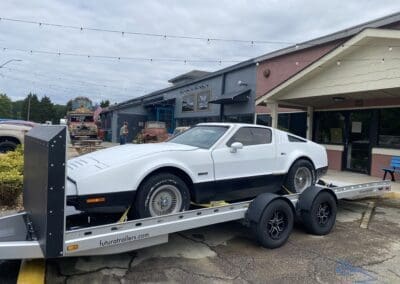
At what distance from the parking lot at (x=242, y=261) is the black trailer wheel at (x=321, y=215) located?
0.14 metres

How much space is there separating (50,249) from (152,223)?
1.17 m

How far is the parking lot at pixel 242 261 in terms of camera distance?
4.33 meters

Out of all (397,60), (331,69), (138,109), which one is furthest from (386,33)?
(138,109)

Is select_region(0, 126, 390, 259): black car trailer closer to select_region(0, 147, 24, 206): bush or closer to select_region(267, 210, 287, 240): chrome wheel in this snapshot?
select_region(267, 210, 287, 240): chrome wheel

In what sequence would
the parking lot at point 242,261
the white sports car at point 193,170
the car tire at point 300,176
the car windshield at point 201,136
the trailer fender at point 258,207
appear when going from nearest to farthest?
the parking lot at point 242,261 → the white sports car at point 193,170 → the trailer fender at point 258,207 → the car windshield at point 201,136 → the car tire at point 300,176

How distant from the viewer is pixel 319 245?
219 inches

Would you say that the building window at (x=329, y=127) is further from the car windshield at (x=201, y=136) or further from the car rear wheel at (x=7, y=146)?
the car rear wheel at (x=7, y=146)

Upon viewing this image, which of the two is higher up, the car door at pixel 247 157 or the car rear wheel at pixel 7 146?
the car door at pixel 247 157

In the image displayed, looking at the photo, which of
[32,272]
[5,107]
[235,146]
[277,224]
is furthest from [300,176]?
[5,107]

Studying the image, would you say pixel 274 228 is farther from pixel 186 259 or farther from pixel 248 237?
pixel 186 259

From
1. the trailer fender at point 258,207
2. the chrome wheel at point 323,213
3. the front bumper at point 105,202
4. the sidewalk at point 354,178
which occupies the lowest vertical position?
the sidewalk at point 354,178

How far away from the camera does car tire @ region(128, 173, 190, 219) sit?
473 cm

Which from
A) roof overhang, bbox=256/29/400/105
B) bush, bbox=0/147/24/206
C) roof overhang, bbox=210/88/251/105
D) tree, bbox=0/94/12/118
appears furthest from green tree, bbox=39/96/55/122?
bush, bbox=0/147/24/206

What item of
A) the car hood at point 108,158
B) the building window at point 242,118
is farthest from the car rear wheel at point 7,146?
the building window at point 242,118
